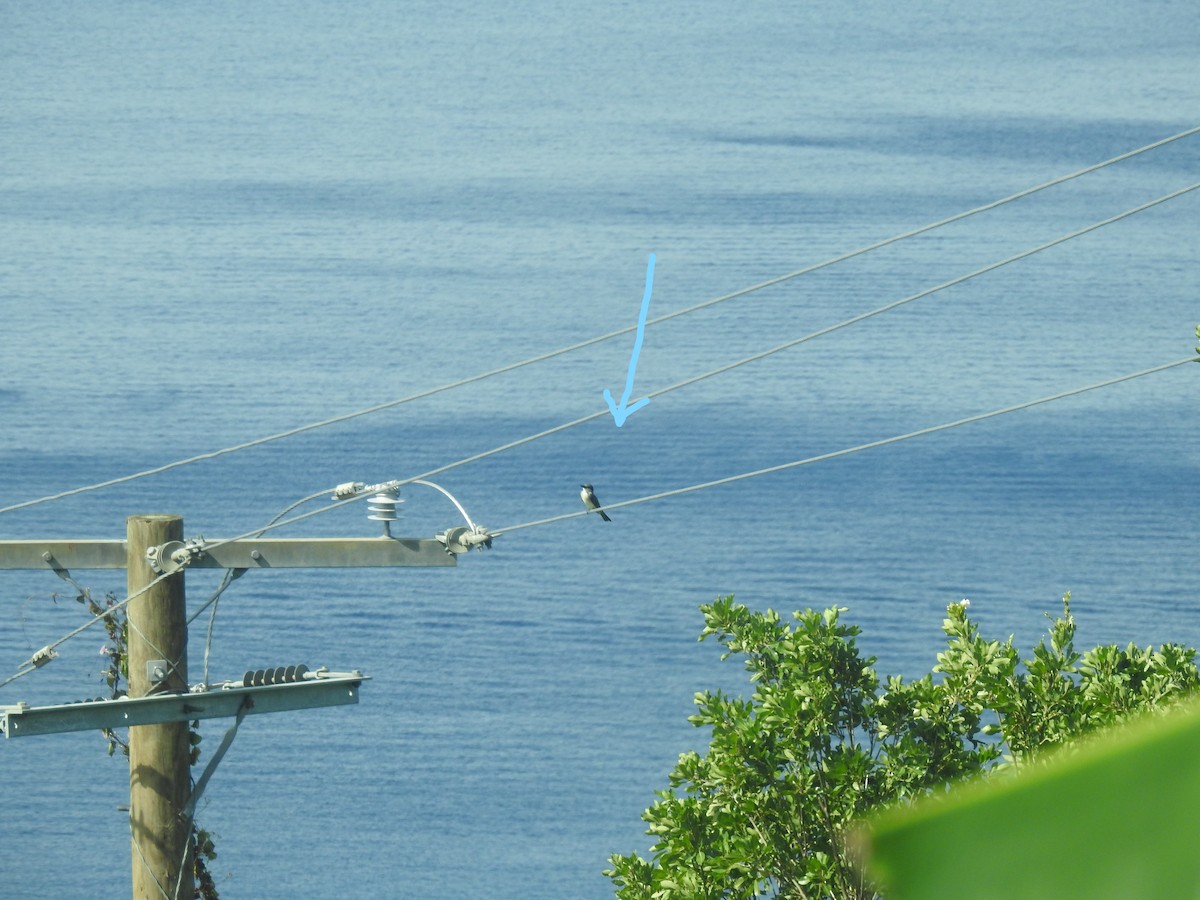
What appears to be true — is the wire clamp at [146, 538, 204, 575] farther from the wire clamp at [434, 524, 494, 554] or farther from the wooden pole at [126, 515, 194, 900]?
the wire clamp at [434, 524, 494, 554]

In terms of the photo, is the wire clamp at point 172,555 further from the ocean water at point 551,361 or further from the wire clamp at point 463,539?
the ocean water at point 551,361

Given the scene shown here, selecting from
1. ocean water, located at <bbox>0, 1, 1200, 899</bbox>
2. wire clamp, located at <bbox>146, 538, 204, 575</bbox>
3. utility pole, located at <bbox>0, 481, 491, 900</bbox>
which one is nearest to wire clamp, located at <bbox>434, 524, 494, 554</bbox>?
utility pole, located at <bbox>0, 481, 491, 900</bbox>

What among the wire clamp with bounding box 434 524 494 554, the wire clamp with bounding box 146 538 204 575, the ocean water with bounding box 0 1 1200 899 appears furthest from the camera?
the ocean water with bounding box 0 1 1200 899

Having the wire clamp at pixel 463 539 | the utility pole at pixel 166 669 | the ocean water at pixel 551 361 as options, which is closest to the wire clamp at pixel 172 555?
the utility pole at pixel 166 669

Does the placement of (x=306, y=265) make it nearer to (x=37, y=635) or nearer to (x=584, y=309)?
(x=584, y=309)

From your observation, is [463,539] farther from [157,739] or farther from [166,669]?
[157,739]

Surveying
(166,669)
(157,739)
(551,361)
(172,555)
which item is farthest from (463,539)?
(551,361)
